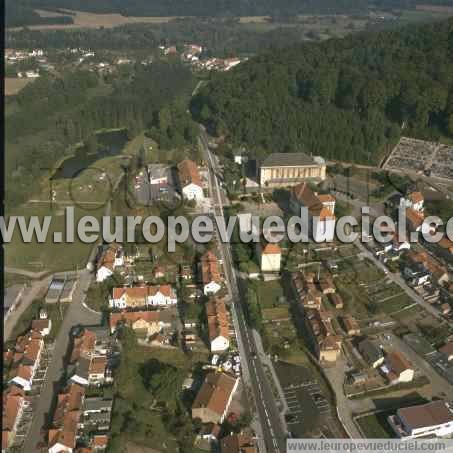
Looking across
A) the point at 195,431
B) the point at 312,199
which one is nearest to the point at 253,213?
the point at 312,199

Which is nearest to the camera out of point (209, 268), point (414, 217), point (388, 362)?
point (388, 362)

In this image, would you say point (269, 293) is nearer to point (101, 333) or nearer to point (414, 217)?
point (101, 333)

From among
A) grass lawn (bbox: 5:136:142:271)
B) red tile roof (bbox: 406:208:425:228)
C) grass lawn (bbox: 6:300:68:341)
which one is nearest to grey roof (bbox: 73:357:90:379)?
grass lawn (bbox: 6:300:68:341)

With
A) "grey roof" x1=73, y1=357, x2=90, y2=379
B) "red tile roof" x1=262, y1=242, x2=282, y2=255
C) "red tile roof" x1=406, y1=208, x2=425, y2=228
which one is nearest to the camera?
"grey roof" x1=73, y1=357, x2=90, y2=379

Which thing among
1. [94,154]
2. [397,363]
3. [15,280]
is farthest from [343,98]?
[15,280]

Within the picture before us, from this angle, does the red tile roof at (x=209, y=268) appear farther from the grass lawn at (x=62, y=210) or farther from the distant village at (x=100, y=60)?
the distant village at (x=100, y=60)

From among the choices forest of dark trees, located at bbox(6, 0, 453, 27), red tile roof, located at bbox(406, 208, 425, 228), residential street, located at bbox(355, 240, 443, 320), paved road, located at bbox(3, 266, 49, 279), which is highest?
forest of dark trees, located at bbox(6, 0, 453, 27)

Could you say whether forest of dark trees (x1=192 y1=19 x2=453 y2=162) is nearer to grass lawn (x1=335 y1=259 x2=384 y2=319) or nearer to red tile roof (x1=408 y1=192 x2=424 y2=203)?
red tile roof (x1=408 y1=192 x2=424 y2=203)
